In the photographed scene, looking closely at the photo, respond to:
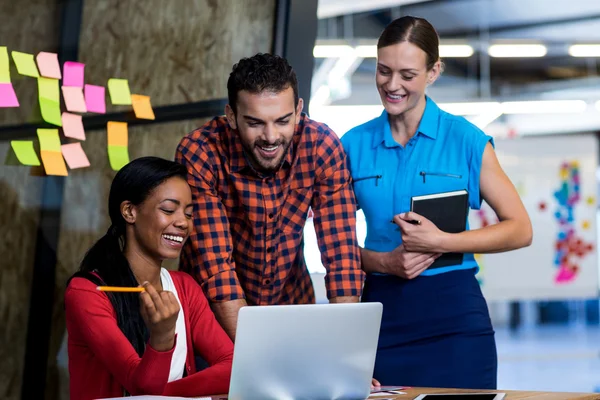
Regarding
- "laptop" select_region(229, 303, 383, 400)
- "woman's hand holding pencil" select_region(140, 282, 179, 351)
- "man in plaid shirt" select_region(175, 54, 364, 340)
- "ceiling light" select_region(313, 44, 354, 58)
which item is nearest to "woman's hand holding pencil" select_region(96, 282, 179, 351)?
"woman's hand holding pencil" select_region(140, 282, 179, 351)

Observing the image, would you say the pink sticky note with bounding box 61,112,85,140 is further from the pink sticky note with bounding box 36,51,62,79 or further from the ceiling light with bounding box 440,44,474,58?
the ceiling light with bounding box 440,44,474,58

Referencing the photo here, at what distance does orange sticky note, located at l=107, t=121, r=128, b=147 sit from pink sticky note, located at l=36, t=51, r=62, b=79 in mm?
260

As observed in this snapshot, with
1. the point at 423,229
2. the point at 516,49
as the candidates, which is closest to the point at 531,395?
the point at 423,229

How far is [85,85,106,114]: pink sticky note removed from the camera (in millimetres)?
2836

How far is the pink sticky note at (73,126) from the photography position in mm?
2762

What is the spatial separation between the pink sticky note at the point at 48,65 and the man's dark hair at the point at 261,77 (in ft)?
2.58

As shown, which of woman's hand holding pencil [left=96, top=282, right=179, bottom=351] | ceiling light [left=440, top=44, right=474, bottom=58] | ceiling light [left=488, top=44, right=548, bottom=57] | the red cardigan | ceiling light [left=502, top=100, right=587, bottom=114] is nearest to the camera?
woman's hand holding pencil [left=96, top=282, right=179, bottom=351]

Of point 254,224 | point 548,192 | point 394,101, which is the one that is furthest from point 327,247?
point 548,192

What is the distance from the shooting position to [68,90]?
276cm

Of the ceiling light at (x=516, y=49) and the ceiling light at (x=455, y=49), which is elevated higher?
the ceiling light at (x=516, y=49)

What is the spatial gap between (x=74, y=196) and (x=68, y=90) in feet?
1.10

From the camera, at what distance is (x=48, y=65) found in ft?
8.87

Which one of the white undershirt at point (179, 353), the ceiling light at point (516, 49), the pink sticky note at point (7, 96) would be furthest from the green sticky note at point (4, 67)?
the ceiling light at point (516, 49)

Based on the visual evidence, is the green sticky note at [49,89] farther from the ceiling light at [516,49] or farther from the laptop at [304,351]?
the ceiling light at [516,49]
